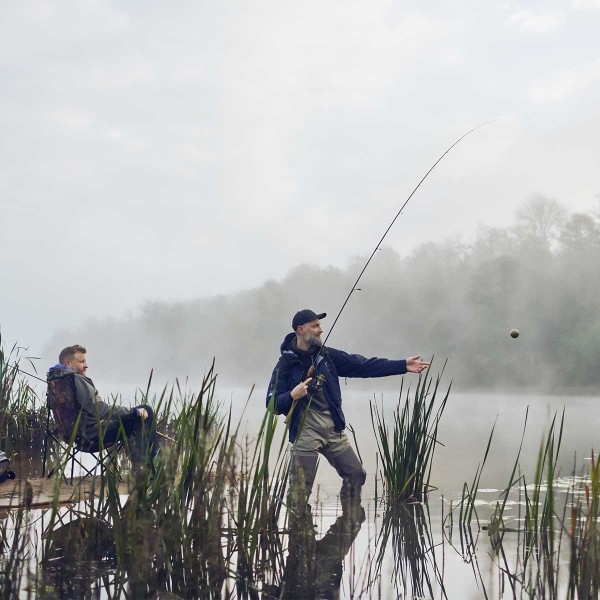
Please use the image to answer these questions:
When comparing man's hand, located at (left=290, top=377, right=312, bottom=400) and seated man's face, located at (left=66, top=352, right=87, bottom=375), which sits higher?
seated man's face, located at (left=66, top=352, right=87, bottom=375)

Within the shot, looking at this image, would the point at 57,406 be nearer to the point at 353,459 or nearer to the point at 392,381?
the point at 353,459

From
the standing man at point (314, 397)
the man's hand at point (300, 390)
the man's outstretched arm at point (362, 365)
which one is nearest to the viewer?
the man's hand at point (300, 390)

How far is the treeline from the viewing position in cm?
3853

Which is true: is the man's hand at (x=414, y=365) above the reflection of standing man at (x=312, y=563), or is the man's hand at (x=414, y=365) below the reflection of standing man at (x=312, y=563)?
above

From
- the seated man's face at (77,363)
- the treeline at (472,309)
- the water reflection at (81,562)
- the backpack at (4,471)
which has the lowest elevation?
the water reflection at (81,562)

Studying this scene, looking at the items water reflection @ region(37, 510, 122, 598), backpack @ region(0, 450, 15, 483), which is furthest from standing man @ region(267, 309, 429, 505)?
backpack @ region(0, 450, 15, 483)

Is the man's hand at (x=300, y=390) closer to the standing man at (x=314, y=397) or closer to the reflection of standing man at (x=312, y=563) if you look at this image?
the standing man at (x=314, y=397)

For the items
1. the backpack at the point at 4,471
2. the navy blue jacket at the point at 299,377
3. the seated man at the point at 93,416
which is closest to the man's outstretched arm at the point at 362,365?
the navy blue jacket at the point at 299,377

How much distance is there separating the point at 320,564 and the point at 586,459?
20.7 ft

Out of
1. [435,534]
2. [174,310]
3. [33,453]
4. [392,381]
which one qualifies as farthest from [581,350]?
[174,310]

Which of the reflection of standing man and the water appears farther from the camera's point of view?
the water

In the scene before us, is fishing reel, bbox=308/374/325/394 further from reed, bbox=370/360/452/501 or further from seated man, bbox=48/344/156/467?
seated man, bbox=48/344/156/467

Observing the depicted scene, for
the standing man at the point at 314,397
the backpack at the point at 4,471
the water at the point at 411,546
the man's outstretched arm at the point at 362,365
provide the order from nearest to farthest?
the water at the point at 411,546
the standing man at the point at 314,397
the man's outstretched arm at the point at 362,365
the backpack at the point at 4,471

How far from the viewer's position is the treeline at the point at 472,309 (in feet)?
126
